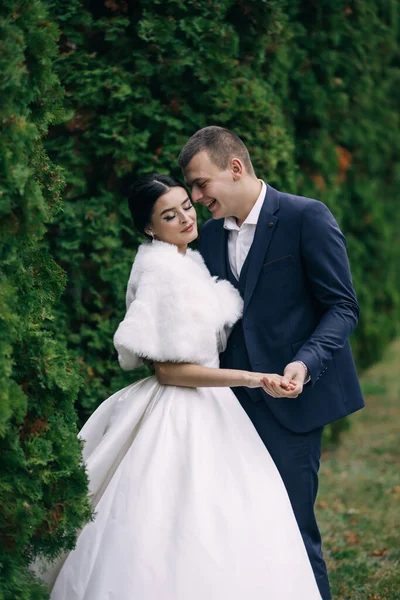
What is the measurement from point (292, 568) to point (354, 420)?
570 centimetres

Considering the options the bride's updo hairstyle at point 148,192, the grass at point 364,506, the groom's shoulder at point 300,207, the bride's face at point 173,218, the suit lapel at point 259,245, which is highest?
the bride's updo hairstyle at point 148,192

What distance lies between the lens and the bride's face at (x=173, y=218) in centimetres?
356

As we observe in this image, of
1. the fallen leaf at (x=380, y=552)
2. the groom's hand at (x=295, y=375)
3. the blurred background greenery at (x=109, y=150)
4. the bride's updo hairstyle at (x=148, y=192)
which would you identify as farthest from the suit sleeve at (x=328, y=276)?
the fallen leaf at (x=380, y=552)

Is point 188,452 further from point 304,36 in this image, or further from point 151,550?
point 304,36

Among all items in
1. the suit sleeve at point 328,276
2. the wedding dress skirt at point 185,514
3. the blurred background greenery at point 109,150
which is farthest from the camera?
the suit sleeve at point 328,276

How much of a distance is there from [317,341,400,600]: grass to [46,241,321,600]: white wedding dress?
1.24 m

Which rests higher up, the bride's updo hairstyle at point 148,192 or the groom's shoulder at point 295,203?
the bride's updo hairstyle at point 148,192

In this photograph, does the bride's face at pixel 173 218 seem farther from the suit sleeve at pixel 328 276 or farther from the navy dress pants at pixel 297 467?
the navy dress pants at pixel 297 467

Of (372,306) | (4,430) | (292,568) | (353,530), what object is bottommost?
(372,306)

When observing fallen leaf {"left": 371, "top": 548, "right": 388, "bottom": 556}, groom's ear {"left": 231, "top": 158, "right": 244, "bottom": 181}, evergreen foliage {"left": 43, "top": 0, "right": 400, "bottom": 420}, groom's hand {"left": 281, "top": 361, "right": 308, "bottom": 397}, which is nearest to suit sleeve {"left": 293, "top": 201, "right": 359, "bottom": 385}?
groom's hand {"left": 281, "top": 361, "right": 308, "bottom": 397}

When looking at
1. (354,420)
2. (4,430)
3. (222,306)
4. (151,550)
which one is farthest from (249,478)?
(354,420)

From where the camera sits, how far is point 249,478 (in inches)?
131

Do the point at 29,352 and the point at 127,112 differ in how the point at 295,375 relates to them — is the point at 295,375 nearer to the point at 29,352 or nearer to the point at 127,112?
the point at 29,352

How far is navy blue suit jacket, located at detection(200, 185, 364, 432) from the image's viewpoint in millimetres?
3545
